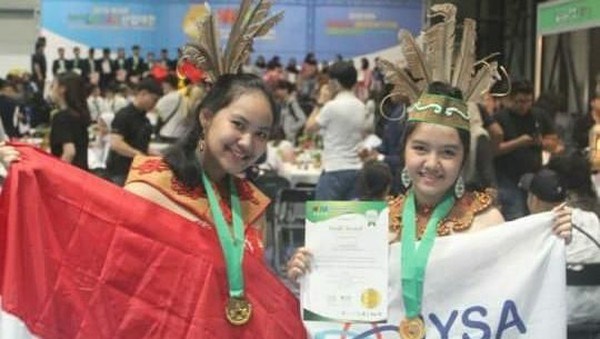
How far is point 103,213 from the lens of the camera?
237 centimetres

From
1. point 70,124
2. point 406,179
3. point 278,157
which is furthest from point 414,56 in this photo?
point 278,157

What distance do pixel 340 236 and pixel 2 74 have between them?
17086 millimetres

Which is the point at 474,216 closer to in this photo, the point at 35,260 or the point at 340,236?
the point at 340,236

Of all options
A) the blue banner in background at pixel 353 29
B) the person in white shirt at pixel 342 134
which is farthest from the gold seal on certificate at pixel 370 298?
the blue banner in background at pixel 353 29

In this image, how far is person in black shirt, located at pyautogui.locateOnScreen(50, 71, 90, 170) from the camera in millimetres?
5992

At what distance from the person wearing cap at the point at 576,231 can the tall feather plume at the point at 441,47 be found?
56 cm

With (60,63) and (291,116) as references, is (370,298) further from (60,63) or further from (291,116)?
(60,63)

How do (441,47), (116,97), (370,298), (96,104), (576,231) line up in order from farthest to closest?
(116,97) → (96,104) → (576,231) → (441,47) → (370,298)

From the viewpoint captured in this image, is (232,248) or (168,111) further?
(168,111)

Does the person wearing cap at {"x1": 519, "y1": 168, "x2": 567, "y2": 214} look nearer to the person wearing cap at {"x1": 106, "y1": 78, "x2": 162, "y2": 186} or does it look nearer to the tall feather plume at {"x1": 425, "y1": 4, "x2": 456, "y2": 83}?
the tall feather plume at {"x1": 425, "y1": 4, "x2": 456, "y2": 83}

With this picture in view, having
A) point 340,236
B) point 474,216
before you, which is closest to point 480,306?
point 474,216

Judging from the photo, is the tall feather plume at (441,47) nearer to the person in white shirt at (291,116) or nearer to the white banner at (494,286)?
the white banner at (494,286)

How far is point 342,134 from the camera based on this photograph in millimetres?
6008

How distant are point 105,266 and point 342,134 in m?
3.76
